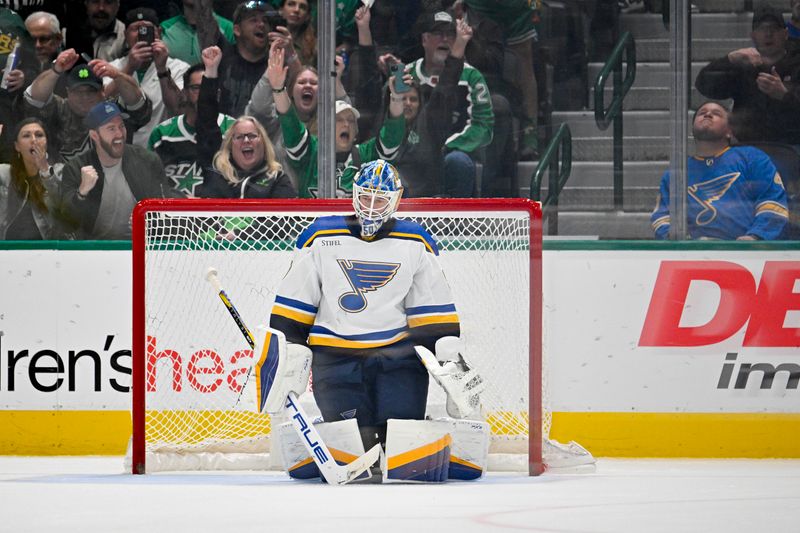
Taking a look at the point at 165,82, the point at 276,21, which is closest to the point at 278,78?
the point at 276,21

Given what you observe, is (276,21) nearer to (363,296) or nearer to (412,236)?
(412,236)

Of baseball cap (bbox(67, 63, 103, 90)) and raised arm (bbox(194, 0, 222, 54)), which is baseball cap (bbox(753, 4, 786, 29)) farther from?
baseball cap (bbox(67, 63, 103, 90))

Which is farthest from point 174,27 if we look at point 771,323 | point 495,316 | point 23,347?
point 771,323

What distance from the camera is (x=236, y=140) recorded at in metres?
5.77

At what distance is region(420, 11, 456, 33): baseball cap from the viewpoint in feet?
18.7

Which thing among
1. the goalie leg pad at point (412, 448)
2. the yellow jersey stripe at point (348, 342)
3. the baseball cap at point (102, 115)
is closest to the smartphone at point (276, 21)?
the baseball cap at point (102, 115)

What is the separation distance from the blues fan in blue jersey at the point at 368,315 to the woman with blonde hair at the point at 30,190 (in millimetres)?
1556

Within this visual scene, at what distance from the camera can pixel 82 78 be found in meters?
5.87

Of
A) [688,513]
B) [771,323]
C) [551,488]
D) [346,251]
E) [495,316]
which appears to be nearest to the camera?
[688,513]

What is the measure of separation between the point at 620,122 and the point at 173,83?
1.91 meters

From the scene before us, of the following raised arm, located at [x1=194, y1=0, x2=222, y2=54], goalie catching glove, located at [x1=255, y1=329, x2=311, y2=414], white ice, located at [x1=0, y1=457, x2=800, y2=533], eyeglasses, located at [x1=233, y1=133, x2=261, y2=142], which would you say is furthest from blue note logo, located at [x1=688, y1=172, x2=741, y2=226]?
raised arm, located at [x1=194, y1=0, x2=222, y2=54]

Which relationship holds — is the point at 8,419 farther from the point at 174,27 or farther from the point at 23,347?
the point at 174,27

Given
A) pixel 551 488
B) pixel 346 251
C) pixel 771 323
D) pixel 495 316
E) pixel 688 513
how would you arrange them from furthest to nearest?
pixel 771 323
pixel 495 316
pixel 346 251
pixel 551 488
pixel 688 513

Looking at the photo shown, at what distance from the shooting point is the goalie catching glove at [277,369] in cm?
461
